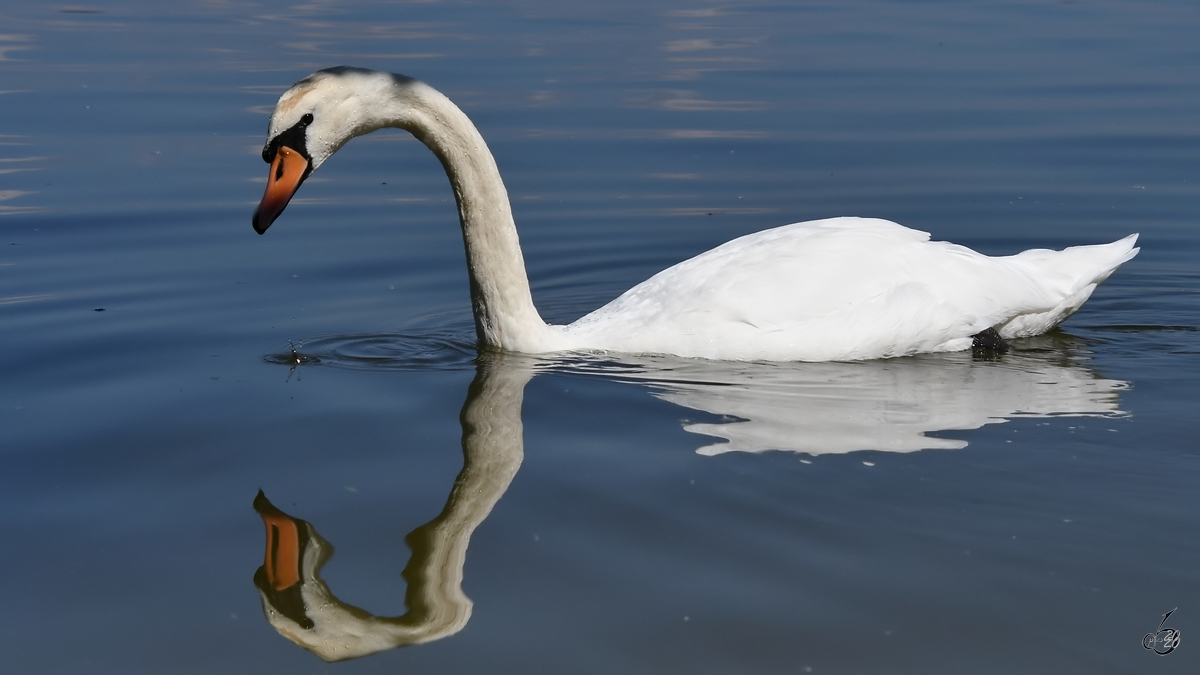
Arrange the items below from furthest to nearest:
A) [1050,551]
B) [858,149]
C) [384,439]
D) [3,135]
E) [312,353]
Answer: [3,135], [858,149], [312,353], [384,439], [1050,551]

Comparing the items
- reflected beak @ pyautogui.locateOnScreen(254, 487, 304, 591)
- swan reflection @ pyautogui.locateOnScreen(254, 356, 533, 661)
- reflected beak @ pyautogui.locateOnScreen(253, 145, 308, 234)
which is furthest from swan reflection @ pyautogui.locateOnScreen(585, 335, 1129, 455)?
reflected beak @ pyautogui.locateOnScreen(253, 145, 308, 234)

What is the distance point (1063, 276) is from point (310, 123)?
422cm

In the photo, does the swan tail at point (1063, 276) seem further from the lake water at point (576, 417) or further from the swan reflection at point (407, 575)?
the swan reflection at point (407, 575)

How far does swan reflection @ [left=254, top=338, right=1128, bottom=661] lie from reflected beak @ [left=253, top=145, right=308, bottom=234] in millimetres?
1281

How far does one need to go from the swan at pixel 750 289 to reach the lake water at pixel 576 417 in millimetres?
156

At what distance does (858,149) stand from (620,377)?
646cm

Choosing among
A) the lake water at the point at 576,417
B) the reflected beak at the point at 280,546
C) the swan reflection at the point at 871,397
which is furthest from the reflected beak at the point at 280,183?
the swan reflection at the point at 871,397

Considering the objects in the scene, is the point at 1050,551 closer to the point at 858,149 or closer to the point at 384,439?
the point at 384,439

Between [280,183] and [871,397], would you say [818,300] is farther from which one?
[280,183]

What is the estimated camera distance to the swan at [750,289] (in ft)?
24.5

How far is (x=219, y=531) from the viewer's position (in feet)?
18.2

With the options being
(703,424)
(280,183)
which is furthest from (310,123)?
(703,424)

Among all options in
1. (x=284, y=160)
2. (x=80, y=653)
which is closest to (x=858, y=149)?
(x=284, y=160)

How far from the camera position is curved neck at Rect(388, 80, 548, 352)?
7.54 meters
